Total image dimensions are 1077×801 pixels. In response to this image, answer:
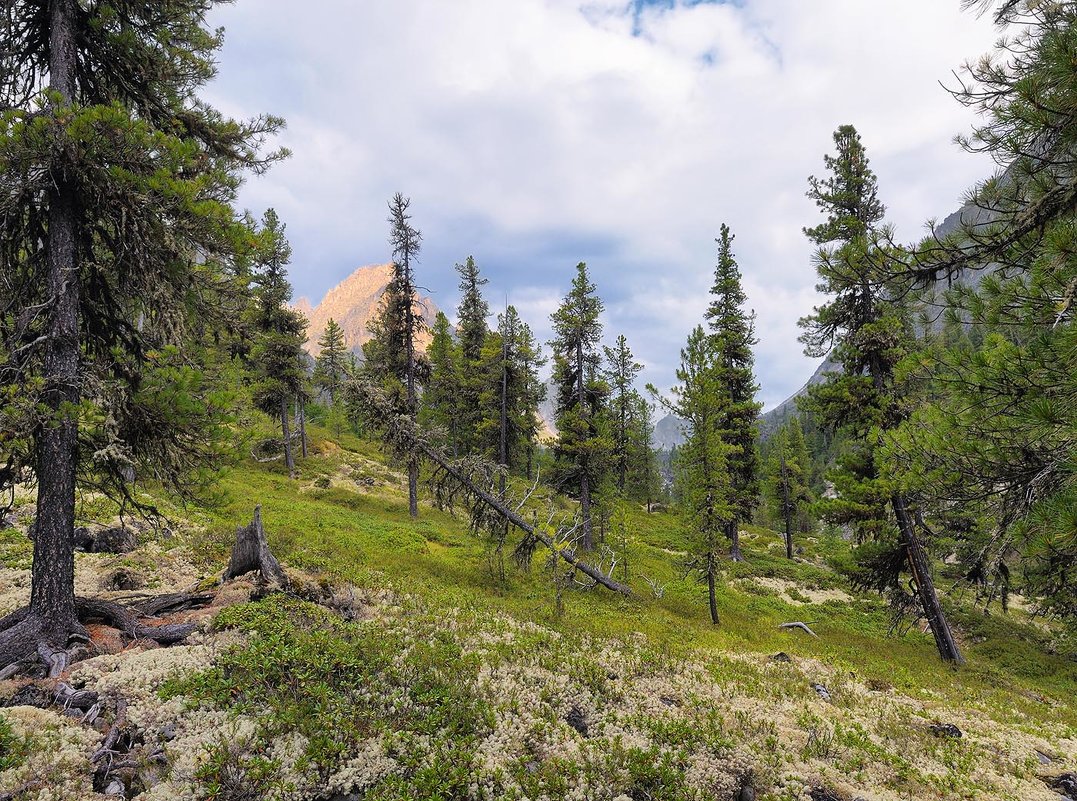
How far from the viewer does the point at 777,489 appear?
42.1 m

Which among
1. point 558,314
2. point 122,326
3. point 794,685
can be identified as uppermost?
point 558,314

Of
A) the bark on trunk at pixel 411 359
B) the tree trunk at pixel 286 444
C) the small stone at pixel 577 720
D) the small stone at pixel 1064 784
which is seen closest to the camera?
the small stone at pixel 1064 784

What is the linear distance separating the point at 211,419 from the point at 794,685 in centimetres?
1255

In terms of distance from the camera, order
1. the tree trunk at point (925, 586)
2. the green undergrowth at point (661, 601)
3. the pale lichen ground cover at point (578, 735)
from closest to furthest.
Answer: the pale lichen ground cover at point (578, 735) → the green undergrowth at point (661, 601) → the tree trunk at point (925, 586)

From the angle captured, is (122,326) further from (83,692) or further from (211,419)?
(83,692)

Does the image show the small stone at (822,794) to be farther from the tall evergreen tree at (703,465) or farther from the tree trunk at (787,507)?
the tree trunk at (787,507)

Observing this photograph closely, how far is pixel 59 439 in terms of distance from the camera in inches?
253

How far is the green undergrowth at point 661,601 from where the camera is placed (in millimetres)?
12922

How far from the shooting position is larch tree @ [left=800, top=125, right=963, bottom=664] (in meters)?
15.5

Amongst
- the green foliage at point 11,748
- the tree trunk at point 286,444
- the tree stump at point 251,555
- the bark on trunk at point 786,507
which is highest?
the tree trunk at point 286,444

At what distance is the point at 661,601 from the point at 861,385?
11296mm

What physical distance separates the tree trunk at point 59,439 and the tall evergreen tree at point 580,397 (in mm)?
20472

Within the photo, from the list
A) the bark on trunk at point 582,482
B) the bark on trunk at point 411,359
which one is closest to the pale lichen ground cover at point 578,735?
the bark on trunk at point 582,482

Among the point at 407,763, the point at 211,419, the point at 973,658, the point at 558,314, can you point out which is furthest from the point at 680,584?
the point at 211,419
